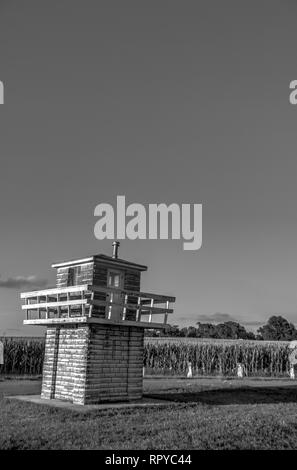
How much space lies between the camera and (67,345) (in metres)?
22.7

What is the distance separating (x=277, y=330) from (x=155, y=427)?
Result: 113 m

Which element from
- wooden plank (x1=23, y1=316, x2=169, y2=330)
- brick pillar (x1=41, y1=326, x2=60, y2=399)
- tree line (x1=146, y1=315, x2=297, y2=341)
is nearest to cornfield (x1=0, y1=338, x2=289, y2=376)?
brick pillar (x1=41, y1=326, x2=60, y2=399)

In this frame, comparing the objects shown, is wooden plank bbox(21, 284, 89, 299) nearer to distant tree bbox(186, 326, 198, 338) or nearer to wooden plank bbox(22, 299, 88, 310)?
wooden plank bbox(22, 299, 88, 310)

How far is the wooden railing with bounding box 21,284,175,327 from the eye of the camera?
20672 mm

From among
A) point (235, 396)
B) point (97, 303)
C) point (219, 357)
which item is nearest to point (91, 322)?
point (97, 303)

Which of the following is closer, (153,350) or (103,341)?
(103,341)

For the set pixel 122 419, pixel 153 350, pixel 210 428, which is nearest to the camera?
pixel 210 428

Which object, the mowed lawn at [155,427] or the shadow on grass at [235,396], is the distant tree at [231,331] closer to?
the shadow on grass at [235,396]

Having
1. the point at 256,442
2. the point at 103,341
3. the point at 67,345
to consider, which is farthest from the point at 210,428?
the point at 67,345

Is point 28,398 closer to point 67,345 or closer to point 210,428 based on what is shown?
point 67,345

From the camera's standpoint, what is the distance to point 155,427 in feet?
53.3

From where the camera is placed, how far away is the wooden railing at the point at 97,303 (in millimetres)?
20672
